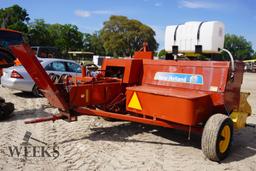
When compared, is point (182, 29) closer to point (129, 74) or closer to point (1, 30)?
point (129, 74)

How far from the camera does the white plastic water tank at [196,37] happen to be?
18.1 ft

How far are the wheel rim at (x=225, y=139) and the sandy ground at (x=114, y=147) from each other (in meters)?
0.20

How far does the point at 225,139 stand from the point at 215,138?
0.44m

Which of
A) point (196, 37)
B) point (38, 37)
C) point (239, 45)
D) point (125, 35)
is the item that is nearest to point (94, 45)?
point (125, 35)

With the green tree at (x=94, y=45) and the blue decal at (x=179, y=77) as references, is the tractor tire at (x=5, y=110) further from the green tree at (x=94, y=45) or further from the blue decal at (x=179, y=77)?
the green tree at (x=94, y=45)

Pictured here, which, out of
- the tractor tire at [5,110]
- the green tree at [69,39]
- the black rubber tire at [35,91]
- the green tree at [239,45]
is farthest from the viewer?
the green tree at [239,45]

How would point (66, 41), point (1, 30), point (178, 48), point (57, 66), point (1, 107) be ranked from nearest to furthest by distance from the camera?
point (178, 48)
point (1, 107)
point (57, 66)
point (1, 30)
point (66, 41)

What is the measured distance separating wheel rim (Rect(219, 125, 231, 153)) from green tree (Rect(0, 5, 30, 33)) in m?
46.2

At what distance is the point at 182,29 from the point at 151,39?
58.7 m

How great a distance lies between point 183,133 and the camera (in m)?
6.21

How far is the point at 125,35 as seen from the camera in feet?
209

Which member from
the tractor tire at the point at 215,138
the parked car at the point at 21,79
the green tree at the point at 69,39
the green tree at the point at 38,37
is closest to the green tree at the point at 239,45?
the green tree at the point at 69,39

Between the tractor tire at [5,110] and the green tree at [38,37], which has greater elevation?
the green tree at [38,37]

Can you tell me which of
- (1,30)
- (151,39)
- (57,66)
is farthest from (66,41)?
(57,66)
